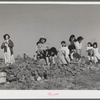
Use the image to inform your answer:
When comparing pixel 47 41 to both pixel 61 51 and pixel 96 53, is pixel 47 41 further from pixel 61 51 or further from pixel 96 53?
pixel 96 53

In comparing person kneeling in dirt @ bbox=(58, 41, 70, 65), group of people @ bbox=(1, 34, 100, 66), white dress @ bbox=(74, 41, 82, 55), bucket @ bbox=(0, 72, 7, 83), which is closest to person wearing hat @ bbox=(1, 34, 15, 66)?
group of people @ bbox=(1, 34, 100, 66)

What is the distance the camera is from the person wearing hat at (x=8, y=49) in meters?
2.24

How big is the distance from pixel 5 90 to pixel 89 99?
2.65 feet

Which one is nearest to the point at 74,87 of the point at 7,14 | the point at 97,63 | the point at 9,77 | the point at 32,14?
the point at 97,63

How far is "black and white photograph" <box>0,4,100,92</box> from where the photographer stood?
223 centimetres

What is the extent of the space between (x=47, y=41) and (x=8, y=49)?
392 millimetres

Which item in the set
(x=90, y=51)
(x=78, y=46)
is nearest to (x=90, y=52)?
(x=90, y=51)

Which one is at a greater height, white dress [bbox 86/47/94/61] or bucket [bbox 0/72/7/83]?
white dress [bbox 86/47/94/61]

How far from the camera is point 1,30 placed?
88.0 inches

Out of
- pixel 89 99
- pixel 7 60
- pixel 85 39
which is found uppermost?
pixel 85 39

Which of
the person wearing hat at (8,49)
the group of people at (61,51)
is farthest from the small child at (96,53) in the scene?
the person wearing hat at (8,49)

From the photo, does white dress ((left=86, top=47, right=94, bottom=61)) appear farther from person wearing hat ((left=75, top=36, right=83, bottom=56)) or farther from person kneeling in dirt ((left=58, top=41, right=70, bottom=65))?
person kneeling in dirt ((left=58, top=41, right=70, bottom=65))

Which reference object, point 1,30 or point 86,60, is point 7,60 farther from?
point 86,60

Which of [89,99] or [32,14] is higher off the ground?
[32,14]
